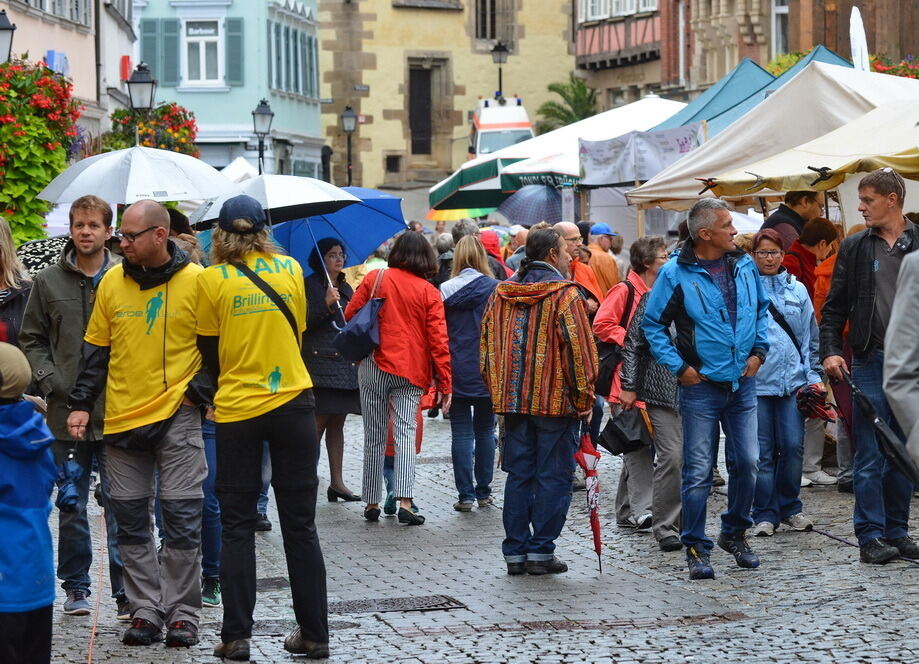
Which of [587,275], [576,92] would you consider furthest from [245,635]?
[576,92]

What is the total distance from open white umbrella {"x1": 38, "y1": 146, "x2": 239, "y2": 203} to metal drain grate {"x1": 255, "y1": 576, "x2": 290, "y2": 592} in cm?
253

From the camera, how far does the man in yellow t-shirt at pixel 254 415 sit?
Result: 7.48 metres

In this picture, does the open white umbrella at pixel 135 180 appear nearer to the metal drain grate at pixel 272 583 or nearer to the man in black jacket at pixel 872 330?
the metal drain grate at pixel 272 583

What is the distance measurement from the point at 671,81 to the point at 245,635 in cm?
4413

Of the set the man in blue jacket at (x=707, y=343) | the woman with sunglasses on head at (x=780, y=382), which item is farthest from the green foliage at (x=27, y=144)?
the man in blue jacket at (x=707, y=343)

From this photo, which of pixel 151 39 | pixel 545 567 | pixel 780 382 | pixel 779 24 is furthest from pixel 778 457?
pixel 151 39

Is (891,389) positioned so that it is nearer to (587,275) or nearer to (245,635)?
(245,635)

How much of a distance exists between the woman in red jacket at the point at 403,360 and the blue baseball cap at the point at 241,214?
4.13 metres

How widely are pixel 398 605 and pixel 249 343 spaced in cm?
194

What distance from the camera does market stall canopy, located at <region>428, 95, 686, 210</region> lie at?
20.0 m

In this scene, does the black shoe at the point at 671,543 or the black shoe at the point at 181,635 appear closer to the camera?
the black shoe at the point at 181,635

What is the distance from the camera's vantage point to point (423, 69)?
69750 mm

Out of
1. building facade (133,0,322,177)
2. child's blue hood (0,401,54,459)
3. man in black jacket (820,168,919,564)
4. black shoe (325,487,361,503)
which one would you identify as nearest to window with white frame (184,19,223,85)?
building facade (133,0,322,177)

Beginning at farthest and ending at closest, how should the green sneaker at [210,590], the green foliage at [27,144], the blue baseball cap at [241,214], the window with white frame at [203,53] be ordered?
the window with white frame at [203,53], the green foliage at [27,144], the green sneaker at [210,590], the blue baseball cap at [241,214]
